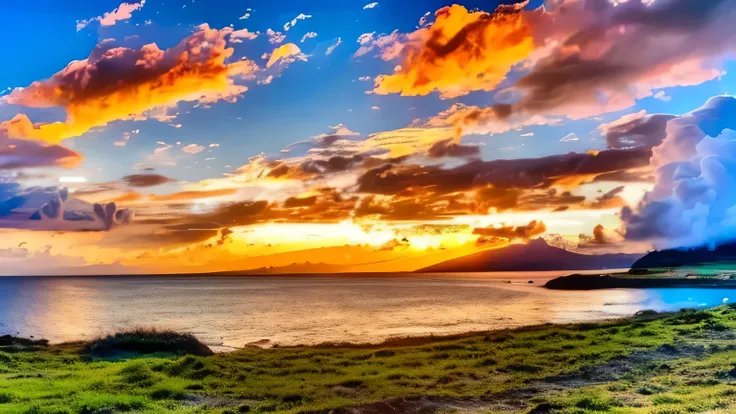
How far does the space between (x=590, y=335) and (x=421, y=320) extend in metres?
37.8

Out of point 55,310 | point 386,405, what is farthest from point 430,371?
point 55,310

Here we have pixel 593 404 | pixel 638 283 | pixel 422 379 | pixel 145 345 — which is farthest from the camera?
pixel 638 283

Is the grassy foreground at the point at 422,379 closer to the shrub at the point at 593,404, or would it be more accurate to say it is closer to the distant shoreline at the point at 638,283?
the shrub at the point at 593,404

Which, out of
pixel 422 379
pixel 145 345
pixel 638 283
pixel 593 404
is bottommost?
pixel 638 283

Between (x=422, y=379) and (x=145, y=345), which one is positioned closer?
(x=422, y=379)

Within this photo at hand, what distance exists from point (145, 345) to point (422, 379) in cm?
2209

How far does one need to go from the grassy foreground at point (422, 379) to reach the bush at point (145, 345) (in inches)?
16.6

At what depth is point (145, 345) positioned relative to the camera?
38906 mm

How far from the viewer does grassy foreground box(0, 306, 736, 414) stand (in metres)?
20.2

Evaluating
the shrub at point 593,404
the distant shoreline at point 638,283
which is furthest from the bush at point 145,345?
the distant shoreline at point 638,283

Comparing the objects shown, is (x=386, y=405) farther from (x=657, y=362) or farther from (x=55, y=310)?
(x=55, y=310)

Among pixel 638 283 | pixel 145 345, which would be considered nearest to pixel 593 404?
pixel 145 345

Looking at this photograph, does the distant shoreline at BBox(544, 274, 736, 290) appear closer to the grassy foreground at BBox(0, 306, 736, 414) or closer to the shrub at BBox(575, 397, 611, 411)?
the grassy foreground at BBox(0, 306, 736, 414)

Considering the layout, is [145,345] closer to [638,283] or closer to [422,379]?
[422,379]
